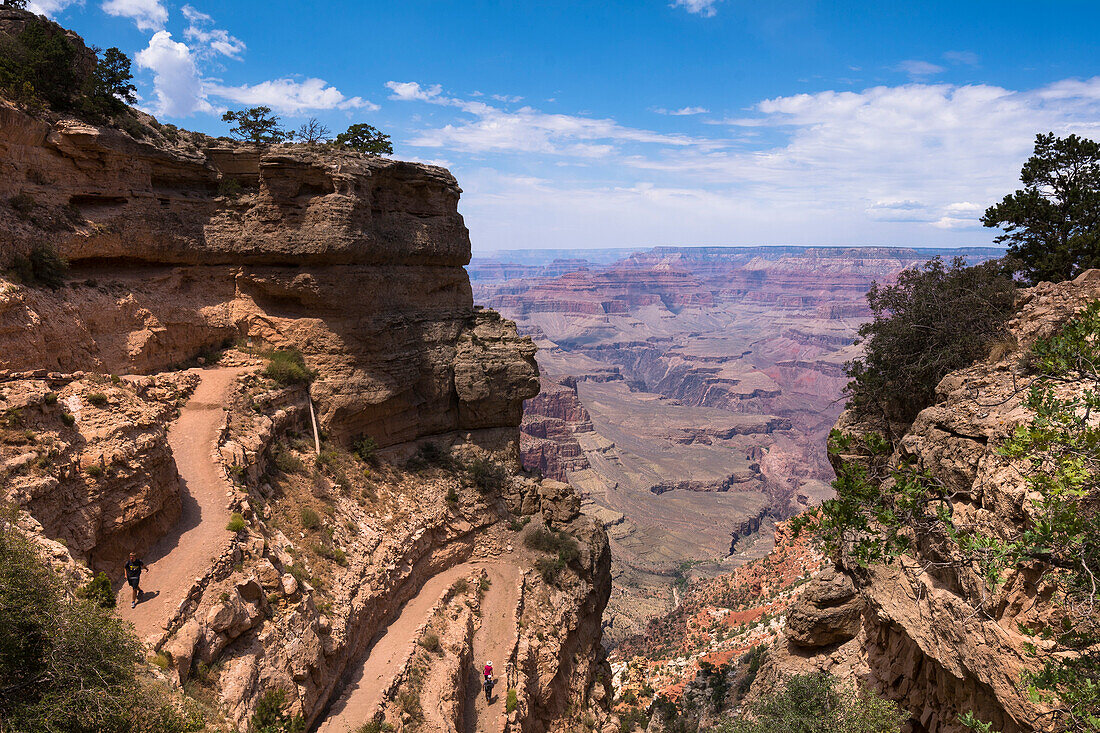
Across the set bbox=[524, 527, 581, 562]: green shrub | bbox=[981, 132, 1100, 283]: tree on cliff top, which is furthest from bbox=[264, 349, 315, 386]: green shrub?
bbox=[981, 132, 1100, 283]: tree on cliff top

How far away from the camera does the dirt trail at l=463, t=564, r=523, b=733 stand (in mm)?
19516

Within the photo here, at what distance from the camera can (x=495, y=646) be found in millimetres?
22344

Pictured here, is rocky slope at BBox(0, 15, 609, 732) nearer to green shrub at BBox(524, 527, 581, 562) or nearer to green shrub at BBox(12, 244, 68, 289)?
green shrub at BBox(524, 527, 581, 562)

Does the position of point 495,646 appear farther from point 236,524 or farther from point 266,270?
point 266,270

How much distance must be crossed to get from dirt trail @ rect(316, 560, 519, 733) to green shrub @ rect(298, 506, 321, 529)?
15.6 ft

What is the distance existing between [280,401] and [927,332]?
25.6 metres

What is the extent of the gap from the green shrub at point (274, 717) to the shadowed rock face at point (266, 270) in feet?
39.6

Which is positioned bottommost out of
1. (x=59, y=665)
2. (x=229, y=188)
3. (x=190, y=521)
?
(x=190, y=521)

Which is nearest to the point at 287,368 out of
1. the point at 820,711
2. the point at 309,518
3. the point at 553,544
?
the point at 309,518

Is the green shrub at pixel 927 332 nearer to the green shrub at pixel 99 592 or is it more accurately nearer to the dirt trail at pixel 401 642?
the dirt trail at pixel 401 642

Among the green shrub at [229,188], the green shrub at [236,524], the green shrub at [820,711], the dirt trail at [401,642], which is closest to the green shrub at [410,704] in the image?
the dirt trail at [401,642]

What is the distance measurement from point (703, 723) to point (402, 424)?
2038 cm

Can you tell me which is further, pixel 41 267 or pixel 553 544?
pixel 553 544

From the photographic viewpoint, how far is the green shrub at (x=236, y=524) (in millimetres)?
16344
